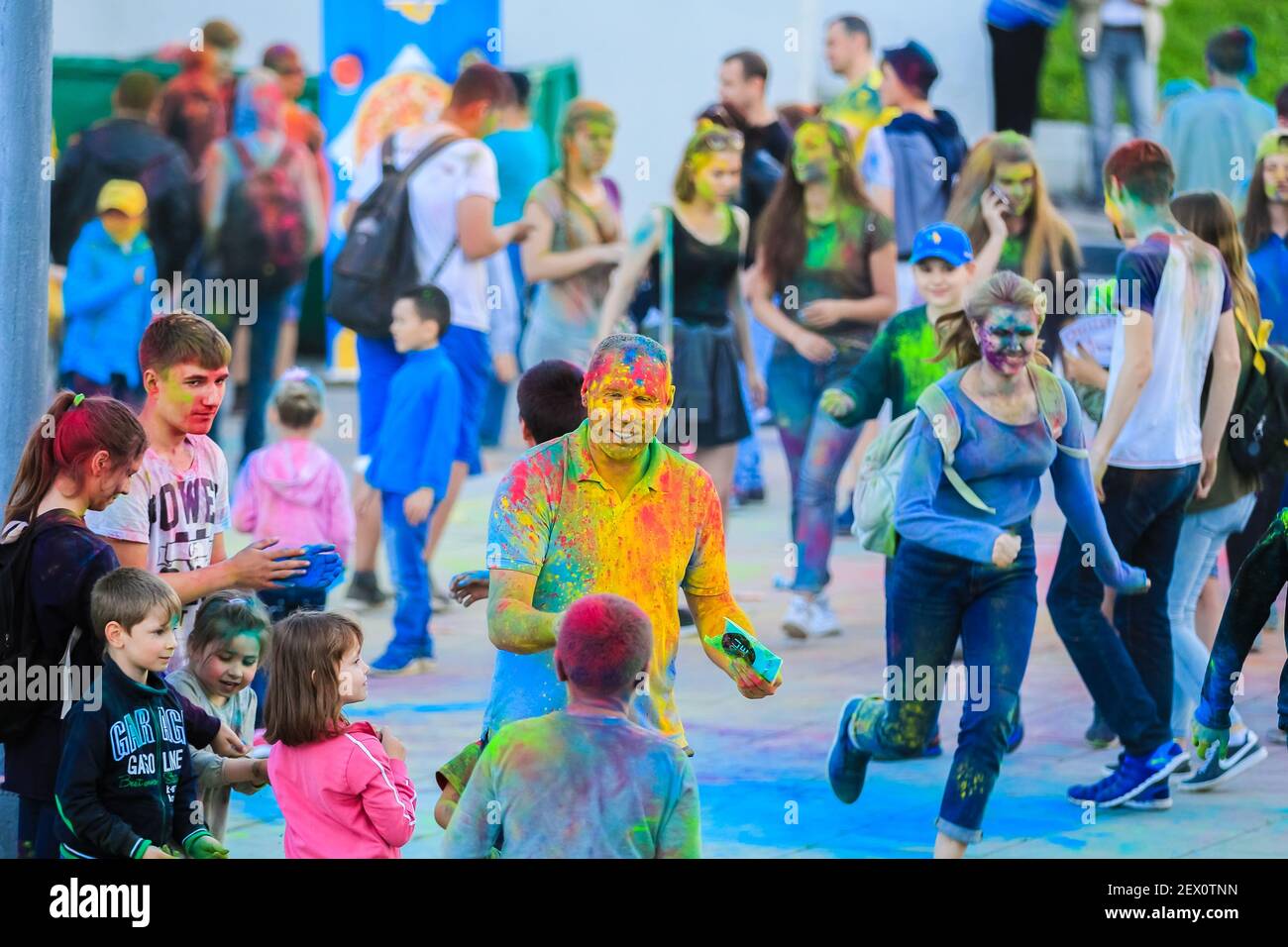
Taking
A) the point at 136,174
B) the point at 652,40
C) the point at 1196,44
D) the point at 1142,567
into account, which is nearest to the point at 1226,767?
the point at 1142,567

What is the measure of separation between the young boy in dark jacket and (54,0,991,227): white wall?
9.53 meters

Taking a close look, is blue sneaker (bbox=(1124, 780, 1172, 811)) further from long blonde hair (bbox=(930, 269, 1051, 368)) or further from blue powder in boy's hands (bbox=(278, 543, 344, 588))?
blue powder in boy's hands (bbox=(278, 543, 344, 588))

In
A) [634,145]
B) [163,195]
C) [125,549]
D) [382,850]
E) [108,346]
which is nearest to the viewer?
[382,850]

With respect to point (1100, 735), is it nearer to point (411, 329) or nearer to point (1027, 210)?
point (1027, 210)

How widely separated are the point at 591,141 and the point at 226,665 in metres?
4.71

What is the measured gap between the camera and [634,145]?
1483cm

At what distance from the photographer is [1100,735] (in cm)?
743

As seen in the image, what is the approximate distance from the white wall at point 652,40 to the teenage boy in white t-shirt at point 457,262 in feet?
16.2

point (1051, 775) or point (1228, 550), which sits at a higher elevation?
point (1228, 550)

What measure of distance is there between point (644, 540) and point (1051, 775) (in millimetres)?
2642

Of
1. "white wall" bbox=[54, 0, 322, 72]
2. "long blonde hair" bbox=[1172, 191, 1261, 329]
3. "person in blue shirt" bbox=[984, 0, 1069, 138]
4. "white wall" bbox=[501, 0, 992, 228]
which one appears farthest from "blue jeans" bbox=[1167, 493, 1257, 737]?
"white wall" bbox=[54, 0, 322, 72]

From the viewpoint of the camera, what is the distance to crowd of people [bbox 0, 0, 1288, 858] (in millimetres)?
4910
